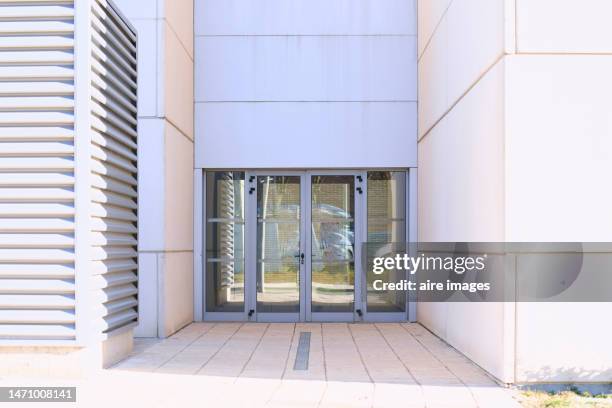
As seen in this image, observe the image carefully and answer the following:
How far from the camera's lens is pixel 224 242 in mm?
10352

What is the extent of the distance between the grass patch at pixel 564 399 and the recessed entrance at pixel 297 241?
478cm

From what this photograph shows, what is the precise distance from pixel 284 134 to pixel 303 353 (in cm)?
392

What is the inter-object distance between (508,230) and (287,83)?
5.39 metres

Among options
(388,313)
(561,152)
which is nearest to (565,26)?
(561,152)

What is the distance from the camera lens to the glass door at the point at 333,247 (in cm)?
1032

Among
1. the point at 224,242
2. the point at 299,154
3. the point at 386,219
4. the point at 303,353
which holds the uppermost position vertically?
the point at 299,154

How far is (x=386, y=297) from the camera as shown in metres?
10.4

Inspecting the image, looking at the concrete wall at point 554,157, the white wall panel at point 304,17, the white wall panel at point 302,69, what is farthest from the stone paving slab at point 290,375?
the white wall panel at point 304,17

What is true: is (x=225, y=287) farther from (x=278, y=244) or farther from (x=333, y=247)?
(x=333, y=247)

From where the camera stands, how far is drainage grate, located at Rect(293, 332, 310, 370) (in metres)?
6.80

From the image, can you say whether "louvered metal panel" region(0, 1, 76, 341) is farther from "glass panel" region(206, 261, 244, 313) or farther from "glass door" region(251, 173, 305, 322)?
"glass door" region(251, 173, 305, 322)

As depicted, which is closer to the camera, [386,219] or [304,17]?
[304,17]

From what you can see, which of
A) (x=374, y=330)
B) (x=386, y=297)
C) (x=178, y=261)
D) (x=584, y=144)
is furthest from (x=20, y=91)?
(x=386, y=297)

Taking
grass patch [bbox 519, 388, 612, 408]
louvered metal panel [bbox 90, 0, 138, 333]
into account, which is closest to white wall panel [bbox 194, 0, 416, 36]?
louvered metal panel [bbox 90, 0, 138, 333]
